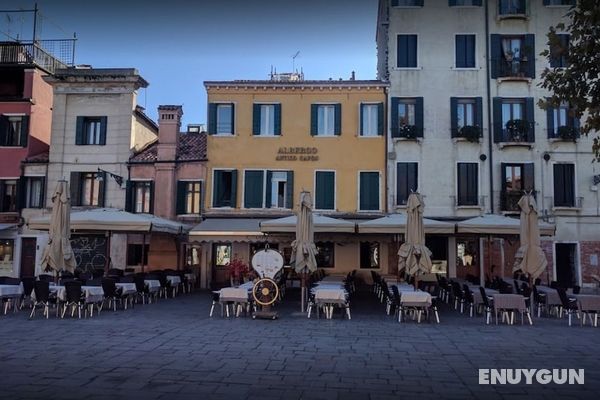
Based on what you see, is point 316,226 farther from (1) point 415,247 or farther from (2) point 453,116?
(2) point 453,116

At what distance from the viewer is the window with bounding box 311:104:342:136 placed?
74.9 feet

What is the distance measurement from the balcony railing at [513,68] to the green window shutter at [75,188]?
18.6 m

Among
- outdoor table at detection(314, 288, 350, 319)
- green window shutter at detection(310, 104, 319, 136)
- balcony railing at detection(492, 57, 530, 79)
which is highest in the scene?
balcony railing at detection(492, 57, 530, 79)

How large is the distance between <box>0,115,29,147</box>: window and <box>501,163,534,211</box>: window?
20.8 metres

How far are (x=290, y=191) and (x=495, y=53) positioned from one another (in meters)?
10.6

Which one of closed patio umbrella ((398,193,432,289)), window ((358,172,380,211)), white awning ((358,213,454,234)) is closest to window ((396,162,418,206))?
window ((358,172,380,211))

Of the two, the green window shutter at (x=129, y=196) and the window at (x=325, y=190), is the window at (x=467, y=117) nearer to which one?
the window at (x=325, y=190)

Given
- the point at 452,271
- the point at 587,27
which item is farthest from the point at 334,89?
the point at 587,27

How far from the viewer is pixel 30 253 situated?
2303cm

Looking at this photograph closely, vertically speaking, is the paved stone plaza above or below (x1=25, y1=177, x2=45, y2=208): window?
below

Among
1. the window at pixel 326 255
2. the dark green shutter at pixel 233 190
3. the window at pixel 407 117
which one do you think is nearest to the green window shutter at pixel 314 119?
the window at pixel 407 117

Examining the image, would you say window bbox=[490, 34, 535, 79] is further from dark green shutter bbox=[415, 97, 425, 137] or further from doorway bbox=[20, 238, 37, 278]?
doorway bbox=[20, 238, 37, 278]

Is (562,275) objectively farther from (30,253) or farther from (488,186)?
(30,253)

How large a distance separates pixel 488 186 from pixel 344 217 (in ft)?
20.0
